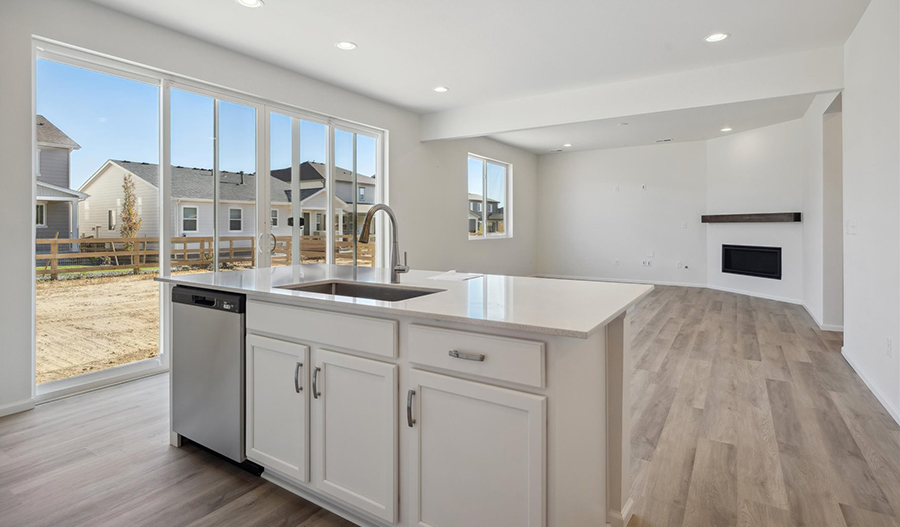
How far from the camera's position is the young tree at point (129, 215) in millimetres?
3496

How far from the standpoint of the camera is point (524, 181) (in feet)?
30.5

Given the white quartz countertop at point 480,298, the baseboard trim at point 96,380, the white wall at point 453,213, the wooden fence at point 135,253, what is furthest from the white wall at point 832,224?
the baseboard trim at point 96,380

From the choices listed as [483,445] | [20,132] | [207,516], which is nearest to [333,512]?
[207,516]

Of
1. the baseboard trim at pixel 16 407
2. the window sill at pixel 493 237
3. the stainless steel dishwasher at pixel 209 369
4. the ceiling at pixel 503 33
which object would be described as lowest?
the baseboard trim at pixel 16 407

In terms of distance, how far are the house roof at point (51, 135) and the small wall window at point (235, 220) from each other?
117 centimetres

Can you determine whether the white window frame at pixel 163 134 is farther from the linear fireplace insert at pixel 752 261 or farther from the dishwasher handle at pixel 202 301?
the linear fireplace insert at pixel 752 261

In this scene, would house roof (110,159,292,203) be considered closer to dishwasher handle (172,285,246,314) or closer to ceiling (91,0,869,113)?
ceiling (91,0,869,113)

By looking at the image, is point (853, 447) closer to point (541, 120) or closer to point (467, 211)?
point (541, 120)

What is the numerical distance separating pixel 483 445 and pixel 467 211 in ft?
20.4

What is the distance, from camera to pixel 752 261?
24.0 ft

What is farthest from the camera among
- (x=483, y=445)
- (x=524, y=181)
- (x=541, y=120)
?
(x=524, y=181)

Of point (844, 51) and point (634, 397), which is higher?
point (844, 51)

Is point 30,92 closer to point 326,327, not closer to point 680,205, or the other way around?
point 326,327

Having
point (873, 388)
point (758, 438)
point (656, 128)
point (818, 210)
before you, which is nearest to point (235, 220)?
point (758, 438)
